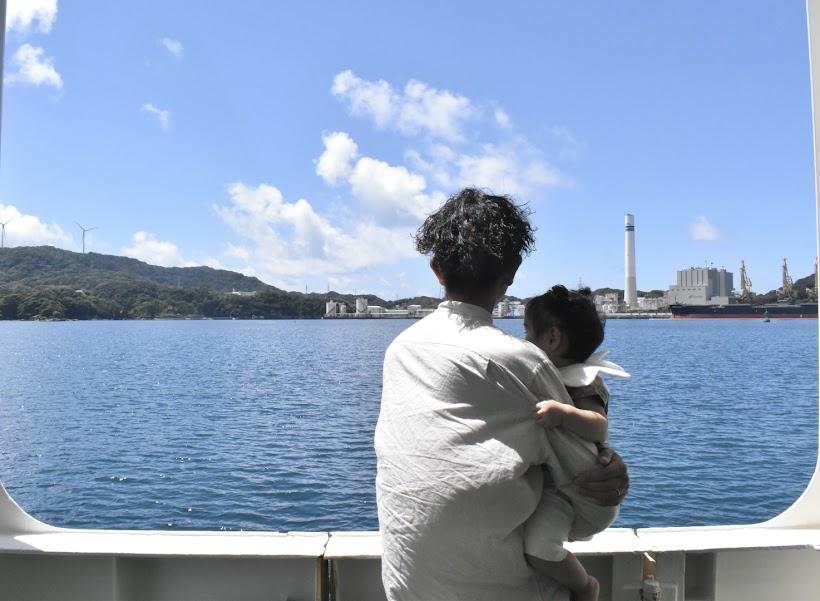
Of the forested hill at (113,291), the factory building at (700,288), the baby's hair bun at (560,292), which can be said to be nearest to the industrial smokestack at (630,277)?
the factory building at (700,288)

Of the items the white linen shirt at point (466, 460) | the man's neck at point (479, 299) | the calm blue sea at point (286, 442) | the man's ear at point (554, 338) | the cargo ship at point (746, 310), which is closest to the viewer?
the white linen shirt at point (466, 460)

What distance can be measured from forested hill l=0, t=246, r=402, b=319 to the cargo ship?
4041 cm

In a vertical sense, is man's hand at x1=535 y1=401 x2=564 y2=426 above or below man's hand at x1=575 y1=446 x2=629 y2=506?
above

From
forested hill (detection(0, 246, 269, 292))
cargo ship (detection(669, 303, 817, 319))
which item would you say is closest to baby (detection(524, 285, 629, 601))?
forested hill (detection(0, 246, 269, 292))

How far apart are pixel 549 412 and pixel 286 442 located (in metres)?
16.2

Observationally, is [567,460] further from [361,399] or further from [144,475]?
[361,399]

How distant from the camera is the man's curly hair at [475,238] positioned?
0.96 m

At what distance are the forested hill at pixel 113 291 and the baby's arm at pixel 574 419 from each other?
149ft

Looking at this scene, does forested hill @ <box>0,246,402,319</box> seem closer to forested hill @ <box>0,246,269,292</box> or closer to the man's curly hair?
forested hill @ <box>0,246,269,292</box>

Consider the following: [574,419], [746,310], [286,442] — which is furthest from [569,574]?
[746,310]

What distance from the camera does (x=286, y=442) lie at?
1633 centimetres

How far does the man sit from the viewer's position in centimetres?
88

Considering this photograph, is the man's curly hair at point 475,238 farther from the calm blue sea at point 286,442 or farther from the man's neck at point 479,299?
the calm blue sea at point 286,442

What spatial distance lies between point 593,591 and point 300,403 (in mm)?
20808
